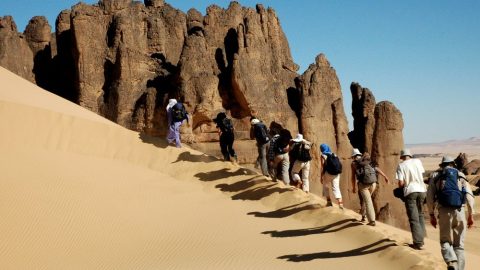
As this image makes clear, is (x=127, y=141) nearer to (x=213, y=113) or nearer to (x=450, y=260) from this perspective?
(x=450, y=260)

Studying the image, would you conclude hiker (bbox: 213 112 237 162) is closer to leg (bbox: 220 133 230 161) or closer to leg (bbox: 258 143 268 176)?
leg (bbox: 220 133 230 161)

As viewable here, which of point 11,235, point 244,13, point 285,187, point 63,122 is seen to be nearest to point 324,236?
point 285,187

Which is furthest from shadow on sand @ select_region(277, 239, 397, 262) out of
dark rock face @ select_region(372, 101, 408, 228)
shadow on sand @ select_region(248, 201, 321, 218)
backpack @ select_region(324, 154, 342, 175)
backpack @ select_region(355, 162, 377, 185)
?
dark rock face @ select_region(372, 101, 408, 228)

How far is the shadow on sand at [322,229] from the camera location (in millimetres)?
10969

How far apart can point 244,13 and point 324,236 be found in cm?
3537

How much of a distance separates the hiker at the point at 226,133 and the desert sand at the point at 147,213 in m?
0.43

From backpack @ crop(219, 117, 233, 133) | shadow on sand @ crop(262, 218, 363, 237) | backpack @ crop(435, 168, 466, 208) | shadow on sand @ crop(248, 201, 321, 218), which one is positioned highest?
backpack @ crop(219, 117, 233, 133)

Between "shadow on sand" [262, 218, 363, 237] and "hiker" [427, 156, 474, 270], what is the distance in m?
2.91

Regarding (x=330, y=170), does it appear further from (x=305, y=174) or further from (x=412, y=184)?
(x=412, y=184)

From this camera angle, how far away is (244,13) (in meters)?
44.1

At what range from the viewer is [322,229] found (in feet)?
36.8

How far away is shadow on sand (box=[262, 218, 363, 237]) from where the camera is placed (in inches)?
432

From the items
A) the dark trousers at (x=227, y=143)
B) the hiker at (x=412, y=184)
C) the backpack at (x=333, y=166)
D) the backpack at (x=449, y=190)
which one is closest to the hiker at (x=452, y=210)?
the backpack at (x=449, y=190)

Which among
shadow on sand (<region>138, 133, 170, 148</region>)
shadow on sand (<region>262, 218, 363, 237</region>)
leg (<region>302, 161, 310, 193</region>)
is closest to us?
shadow on sand (<region>262, 218, 363, 237</region>)
